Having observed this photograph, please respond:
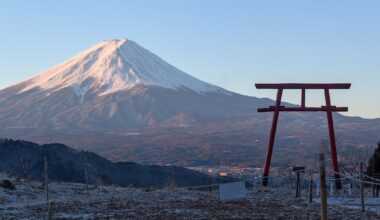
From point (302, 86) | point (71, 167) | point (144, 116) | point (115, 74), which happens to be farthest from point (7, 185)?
point (115, 74)

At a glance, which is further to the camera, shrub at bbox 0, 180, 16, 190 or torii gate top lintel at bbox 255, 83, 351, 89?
torii gate top lintel at bbox 255, 83, 351, 89

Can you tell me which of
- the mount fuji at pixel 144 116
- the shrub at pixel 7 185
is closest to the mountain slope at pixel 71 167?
the shrub at pixel 7 185

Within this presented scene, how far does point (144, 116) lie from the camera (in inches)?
6403

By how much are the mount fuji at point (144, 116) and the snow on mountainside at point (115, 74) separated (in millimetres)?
240

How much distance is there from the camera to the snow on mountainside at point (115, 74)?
584 ft

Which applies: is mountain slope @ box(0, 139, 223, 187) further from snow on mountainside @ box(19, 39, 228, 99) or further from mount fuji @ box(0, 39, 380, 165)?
snow on mountainside @ box(19, 39, 228, 99)

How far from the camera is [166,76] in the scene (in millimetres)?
186125

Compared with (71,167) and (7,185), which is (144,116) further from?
(7,185)

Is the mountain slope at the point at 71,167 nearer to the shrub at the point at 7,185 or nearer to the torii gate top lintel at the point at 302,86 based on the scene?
the torii gate top lintel at the point at 302,86

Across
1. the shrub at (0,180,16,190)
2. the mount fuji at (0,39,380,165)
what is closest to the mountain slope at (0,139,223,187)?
the shrub at (0,180,16,190)

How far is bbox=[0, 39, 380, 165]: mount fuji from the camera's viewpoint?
11350cm

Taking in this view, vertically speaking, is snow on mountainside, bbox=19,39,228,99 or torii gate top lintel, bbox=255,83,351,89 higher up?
snow on mountainside, bbox=19,39,228,99

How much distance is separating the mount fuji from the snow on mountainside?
0.79 ft

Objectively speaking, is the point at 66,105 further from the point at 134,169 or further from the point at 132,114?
the point at 134,169
